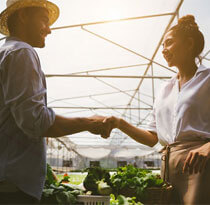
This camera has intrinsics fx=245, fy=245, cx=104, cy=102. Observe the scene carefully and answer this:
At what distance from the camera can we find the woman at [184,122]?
1371mm

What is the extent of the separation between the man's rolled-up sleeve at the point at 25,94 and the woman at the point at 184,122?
71cm

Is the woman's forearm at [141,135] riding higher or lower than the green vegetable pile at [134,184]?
higher

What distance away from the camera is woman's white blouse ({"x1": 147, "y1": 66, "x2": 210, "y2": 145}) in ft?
5.00

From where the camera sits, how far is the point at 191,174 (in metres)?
1.41

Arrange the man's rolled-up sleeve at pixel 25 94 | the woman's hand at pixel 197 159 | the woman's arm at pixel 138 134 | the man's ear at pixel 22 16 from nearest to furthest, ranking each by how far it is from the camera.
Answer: the man's rolled-up sleeve at pixel 25 94, the woman's hand at pixel 197 159, the man's ear at pixel 22 16, the woman's arm at pixel 138 134

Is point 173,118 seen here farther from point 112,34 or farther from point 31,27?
point 112,34

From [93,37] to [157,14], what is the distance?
1.71 metres

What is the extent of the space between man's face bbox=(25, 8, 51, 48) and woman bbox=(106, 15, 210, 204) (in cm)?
73

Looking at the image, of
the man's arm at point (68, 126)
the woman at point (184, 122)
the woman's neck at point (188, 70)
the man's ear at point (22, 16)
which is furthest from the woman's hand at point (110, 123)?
the man's ear at point (22, 16)

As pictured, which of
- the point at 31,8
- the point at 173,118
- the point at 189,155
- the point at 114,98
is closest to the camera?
the point at 189,155

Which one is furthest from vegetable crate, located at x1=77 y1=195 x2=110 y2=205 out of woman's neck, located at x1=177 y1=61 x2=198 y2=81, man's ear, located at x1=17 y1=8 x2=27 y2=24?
man's ear, located at x1=17 y1=8 x2=27 y2=24

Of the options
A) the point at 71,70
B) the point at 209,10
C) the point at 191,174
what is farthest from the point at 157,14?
the point at 191,174

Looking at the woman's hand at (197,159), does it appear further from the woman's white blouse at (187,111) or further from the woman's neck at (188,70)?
the woman's neck at (188,70)

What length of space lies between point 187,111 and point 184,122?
0.24ft
